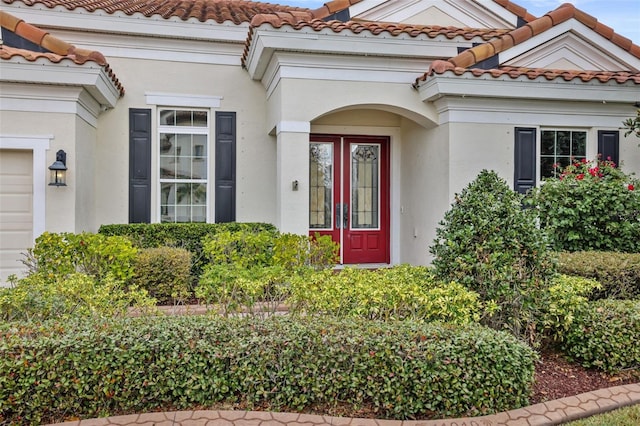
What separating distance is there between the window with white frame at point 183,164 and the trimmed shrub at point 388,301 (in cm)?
514

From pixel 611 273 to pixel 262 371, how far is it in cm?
473

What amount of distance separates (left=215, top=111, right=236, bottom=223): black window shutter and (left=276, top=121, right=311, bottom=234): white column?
1825mm

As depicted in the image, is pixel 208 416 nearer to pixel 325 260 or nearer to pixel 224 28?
pixel 325 260

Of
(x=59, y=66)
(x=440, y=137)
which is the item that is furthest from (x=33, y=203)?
(x=440, y=137)

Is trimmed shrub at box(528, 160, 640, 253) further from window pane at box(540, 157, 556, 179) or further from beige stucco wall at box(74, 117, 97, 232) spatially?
beige stucco wall at box(74, 117, 97, 232)

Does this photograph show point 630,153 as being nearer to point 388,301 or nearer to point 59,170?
point 388,301

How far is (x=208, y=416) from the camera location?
10.7ft

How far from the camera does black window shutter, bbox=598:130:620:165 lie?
8.52m

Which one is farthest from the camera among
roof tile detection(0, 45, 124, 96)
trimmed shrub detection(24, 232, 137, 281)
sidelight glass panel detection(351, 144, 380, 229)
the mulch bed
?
sidelight glass panel detection(351, 144, 380, 229)

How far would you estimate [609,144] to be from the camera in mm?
8539

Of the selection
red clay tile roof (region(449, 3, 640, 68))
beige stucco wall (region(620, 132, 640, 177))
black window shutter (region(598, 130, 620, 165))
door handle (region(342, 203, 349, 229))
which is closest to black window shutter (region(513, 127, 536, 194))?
black window shutter (region(598, 130, 620, 165))

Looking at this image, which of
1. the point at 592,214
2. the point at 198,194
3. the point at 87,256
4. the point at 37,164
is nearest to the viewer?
the point at 87,256

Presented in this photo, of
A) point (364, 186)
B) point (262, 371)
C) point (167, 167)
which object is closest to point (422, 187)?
point (364, 186)

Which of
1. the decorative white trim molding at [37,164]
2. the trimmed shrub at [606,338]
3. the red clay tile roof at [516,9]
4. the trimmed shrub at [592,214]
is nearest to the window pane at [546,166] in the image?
the trimmed shrub at [592,214]
